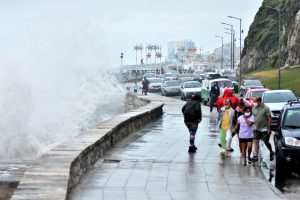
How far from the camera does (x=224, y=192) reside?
11.1 meters

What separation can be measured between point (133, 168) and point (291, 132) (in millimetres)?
3458

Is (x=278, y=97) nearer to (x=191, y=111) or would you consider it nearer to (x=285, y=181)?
(x=191, y=111)

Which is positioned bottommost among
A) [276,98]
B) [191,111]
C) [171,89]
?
[171,89]

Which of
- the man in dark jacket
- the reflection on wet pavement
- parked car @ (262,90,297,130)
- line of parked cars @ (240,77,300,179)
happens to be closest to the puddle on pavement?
the reflection on wet pavement

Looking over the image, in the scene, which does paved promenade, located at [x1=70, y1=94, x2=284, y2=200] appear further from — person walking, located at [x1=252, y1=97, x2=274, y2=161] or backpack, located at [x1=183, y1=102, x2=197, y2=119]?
backpack, located at [x1=183, y1=102, x2=197, y2=119]

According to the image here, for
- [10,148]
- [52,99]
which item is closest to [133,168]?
[10,148]

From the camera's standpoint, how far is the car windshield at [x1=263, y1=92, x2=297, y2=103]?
1110 inches

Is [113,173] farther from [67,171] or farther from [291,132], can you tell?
[291,132]

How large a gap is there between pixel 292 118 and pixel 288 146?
1.67 m

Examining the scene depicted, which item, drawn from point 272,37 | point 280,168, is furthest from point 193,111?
point 272,37

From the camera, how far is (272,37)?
120m

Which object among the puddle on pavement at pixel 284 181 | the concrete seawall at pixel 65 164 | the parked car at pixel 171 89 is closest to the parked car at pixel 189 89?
the parked car at pixel 171 89

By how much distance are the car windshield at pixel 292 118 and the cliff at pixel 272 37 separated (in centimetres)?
7804

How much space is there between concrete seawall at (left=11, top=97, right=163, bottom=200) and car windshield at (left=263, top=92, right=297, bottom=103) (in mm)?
11202
